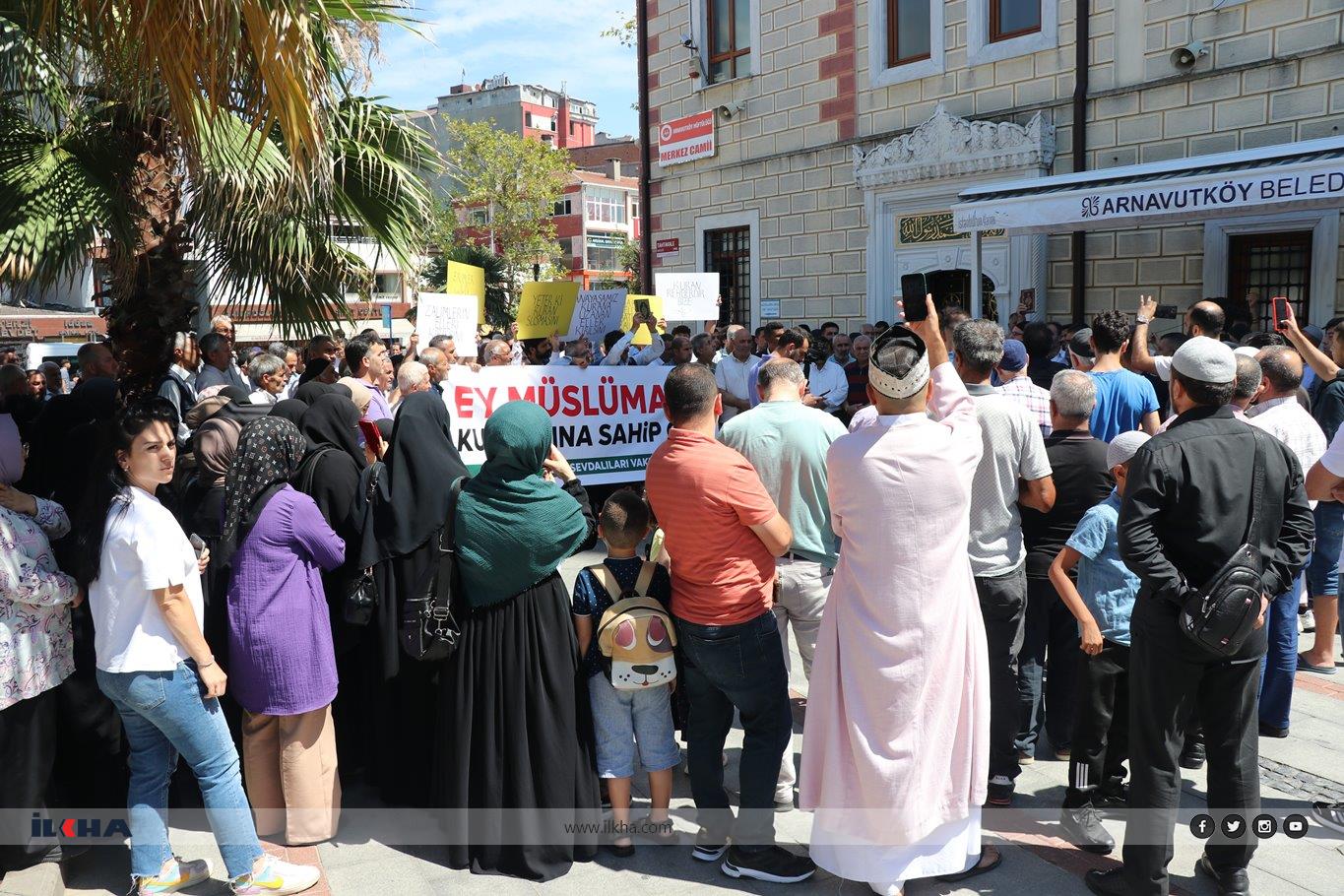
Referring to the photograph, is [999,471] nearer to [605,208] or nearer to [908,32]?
[908,32]

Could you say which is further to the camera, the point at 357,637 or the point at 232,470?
the point at 357,637

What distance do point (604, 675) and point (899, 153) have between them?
1205cm

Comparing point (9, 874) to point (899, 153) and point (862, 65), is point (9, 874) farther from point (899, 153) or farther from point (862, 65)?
point (862, 65)

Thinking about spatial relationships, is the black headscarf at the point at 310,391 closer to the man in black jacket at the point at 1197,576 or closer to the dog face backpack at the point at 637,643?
the dog face backpack at the point at 637,643

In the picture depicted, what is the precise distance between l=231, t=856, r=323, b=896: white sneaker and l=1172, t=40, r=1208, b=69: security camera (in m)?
11.8

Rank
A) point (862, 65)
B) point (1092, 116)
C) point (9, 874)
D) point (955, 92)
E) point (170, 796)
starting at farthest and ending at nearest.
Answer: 1. point (862, 65)
2. point (955, 92)
3. point (1092, 116)
4. point (170, 796)
5. point (9, 874)

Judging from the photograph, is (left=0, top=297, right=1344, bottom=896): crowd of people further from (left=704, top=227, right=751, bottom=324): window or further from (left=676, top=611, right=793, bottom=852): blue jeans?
(left=704, top=227, right=751, bottom=324): window

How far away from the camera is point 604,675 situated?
13.3 ft

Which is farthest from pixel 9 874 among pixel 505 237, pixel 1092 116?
pixel 505 237

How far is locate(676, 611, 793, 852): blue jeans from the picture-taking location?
12.5 ft

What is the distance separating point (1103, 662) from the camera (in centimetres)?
410

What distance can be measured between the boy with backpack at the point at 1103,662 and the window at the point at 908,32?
38.8ft

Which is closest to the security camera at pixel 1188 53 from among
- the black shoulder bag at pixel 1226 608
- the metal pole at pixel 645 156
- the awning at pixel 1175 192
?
the awning at pixel 1175 192

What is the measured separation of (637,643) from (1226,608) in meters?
1.96
